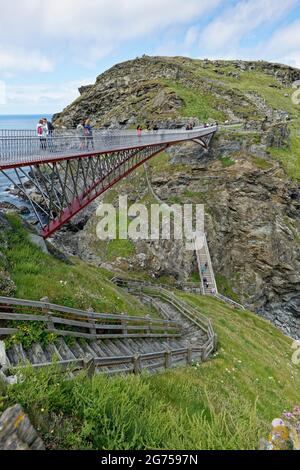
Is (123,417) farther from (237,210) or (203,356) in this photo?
(237,210)

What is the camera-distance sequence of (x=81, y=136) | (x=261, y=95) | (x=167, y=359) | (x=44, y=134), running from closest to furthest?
(x=167, y=359) → (x=44, y=134) → (x=81, y=136) → (x=261, y=95)

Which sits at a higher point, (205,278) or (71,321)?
(71,321)

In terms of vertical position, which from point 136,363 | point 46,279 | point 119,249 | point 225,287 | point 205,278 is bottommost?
point 225,287

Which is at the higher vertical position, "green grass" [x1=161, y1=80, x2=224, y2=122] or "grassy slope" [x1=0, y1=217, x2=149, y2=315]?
"green grass" [x1=161, y1=80, x2=224, y2=122]

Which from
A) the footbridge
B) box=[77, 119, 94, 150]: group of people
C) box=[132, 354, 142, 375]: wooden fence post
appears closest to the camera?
box=[132, 354, 142, 375]: wooden fence post

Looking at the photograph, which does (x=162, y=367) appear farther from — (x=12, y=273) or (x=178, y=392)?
(x=12, y=273)

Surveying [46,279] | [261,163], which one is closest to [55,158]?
[46,279]

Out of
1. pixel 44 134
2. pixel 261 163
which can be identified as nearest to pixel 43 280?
pixel 44 134

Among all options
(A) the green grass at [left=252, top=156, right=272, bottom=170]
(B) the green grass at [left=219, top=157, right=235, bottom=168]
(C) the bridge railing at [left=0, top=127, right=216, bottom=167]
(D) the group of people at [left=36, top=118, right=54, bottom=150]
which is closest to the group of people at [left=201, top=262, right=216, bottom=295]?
(C) the bridge railing at [left=0, top=127, right=216, bottom=167]

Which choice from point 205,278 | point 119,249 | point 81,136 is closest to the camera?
point 81,136

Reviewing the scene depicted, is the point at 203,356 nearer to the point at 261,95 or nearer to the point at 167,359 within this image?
the point at 167,359

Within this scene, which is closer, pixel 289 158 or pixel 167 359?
pixel 167 359

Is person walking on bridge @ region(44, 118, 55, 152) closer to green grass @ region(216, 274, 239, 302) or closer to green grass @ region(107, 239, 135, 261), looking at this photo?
green grass @ region(107, 239, 135, 261)
